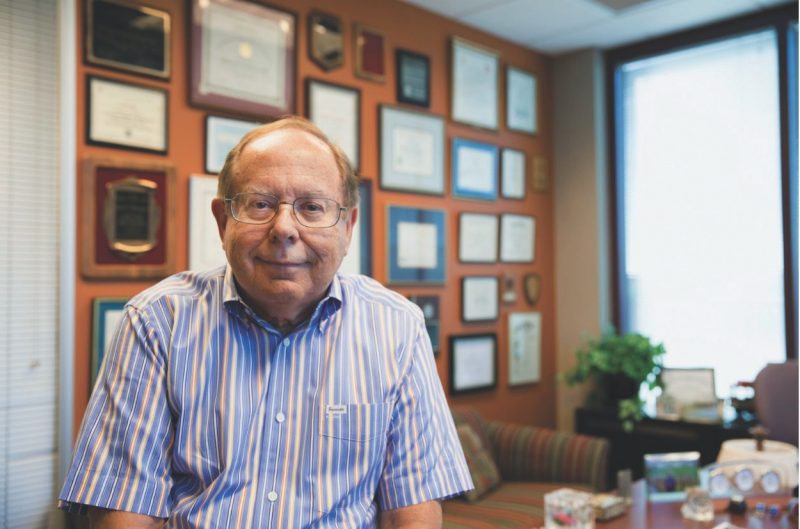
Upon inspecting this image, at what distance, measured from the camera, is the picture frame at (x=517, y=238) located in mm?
4074

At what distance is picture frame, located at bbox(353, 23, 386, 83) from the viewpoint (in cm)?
333

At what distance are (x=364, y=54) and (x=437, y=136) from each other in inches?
23.8

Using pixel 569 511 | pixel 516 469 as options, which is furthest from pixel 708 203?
pixel 569 511

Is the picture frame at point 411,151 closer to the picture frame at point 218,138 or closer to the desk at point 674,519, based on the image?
the picture frame at point 218,138

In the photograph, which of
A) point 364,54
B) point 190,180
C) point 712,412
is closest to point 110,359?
point 190,180

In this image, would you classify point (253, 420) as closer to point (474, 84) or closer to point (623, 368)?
point (623, 368)

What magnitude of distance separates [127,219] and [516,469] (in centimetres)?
216

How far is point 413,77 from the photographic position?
3.59m

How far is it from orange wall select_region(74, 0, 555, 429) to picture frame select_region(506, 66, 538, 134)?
5 cm

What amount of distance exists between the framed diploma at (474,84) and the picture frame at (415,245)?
0.62m

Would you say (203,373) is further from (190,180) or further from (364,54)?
(364,54)

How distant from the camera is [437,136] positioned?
3.69m

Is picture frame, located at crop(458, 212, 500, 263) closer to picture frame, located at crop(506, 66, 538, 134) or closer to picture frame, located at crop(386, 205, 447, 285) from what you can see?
picture frame, located at crop(386, 205, 447, 285)

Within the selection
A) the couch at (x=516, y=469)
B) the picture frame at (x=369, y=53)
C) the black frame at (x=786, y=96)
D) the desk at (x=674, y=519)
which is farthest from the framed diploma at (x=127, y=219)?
the black frame at (x=786, y=96)
